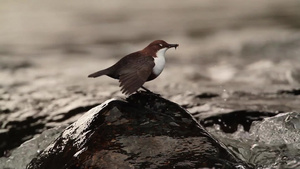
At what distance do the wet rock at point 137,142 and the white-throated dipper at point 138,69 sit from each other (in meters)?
0.21

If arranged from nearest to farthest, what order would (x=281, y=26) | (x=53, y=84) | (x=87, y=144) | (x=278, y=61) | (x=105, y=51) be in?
1. (x=87, y=144)
2. (x=53, y=84)
3. (x=278, y=61)
4. (x=105, y=51)
5. (x=281, y=26)

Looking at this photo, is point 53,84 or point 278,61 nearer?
point 53,84

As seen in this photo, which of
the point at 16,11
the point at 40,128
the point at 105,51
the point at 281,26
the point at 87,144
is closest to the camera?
the point at 87,144

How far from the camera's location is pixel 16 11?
14.3 metres

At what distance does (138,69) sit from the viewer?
321cm

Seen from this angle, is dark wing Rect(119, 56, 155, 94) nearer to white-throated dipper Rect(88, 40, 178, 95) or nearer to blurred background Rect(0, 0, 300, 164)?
white-throated dipper Rect(88, 40, 178, 95)

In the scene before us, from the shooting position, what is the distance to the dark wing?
3.08 metres

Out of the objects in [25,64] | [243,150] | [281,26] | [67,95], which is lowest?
[243,150]

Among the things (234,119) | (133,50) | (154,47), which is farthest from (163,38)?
(154,47)

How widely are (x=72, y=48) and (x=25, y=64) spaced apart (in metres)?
1.47

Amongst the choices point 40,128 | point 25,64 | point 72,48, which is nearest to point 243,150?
point 40,128

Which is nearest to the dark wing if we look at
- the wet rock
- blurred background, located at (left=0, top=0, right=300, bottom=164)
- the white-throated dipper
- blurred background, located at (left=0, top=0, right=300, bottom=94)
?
the white-throated dipper

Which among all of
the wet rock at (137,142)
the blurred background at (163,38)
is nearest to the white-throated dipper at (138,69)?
the wet rock at (137,142)

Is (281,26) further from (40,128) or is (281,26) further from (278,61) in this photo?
(40,128)
